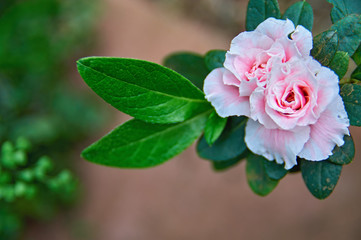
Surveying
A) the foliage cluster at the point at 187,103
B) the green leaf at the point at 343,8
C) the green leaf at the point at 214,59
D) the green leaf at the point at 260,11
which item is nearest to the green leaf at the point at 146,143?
the foliage cluster at the point at 187,103

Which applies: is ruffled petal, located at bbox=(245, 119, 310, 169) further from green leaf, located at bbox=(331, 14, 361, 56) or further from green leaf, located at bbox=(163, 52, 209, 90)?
green leaf, located at bbox=(163, 52, 209, 90)

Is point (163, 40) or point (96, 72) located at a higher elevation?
point (96, 72)

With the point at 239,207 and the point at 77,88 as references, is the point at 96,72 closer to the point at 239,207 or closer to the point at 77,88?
the point at 239,207

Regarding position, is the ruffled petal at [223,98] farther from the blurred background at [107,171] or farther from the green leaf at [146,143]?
the blurred background at [107,171]

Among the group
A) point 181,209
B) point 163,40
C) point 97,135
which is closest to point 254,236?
point 181,209

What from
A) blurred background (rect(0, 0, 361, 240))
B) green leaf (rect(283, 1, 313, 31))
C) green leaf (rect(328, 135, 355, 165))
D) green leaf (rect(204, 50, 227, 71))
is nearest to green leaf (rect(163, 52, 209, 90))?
green leaf (rect(204, 50, 227, 71))

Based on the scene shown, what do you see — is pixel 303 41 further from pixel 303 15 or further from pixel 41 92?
pixel 41 92
